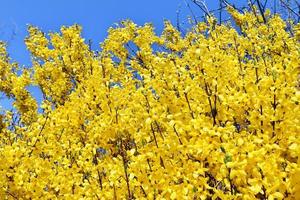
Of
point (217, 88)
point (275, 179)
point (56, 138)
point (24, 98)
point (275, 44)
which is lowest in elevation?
point (275, 179)

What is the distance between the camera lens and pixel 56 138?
297 inches

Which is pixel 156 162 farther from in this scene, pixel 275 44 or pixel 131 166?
pixel 275 44

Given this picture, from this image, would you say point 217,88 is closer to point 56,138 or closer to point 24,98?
point 56,138

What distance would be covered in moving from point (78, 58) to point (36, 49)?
1641mm

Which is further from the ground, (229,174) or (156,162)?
(156,162)

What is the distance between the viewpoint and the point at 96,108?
7164mm

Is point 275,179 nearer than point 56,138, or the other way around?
point 275,179

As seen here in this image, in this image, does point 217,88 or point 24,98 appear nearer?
point 217,88

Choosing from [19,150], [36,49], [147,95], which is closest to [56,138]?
[19,150]

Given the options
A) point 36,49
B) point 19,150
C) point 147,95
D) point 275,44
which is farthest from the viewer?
point 36,49

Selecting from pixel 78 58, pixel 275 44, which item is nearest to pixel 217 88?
pixel 275 44

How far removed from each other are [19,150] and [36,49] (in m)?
6.79

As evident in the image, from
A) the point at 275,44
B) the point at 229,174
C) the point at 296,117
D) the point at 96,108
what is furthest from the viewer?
the point at 275,44

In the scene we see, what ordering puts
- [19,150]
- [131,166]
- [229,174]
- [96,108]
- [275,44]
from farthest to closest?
[275,44], [96,108], [19,150], [131,166], [229,174]
